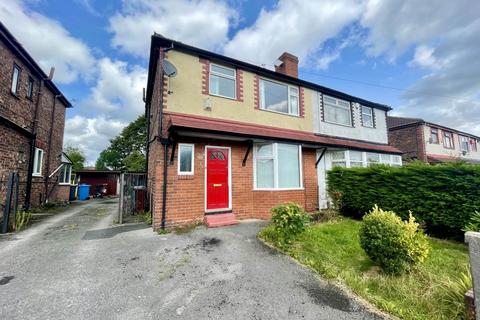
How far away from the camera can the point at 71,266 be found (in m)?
4.12

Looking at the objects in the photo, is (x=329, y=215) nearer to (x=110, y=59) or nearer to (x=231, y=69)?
(x=231, y=69)

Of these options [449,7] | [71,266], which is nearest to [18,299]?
[71,266]

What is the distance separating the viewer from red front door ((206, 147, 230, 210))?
295 inches

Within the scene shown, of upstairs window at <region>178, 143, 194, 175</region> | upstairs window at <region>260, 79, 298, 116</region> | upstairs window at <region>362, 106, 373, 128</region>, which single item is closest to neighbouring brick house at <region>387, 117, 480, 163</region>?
upstairs window at <region>362, 106, 373, 128</region>

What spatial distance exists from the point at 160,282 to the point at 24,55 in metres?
12.7

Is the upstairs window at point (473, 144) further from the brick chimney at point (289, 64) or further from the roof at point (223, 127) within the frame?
the brick chimney at point (289, 64)

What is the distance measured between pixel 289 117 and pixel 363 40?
536 cm

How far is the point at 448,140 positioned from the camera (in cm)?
2286

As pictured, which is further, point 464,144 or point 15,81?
point 464,144

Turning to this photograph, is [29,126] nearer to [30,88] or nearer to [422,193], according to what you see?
[30,88]

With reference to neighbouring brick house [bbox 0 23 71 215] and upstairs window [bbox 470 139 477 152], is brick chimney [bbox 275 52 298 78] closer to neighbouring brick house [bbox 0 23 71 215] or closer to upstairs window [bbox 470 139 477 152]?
neighbouring brick house [bbox 0 23 71 215]

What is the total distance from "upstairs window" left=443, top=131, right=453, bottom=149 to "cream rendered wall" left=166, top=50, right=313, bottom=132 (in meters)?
23.1

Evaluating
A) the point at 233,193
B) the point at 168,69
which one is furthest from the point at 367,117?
the point at 168,69

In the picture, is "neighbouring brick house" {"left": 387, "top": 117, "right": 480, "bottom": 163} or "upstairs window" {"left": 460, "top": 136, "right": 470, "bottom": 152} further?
"upstairs window" {"left": 460, "top": 136, "right": 470, "bottom": 152}
